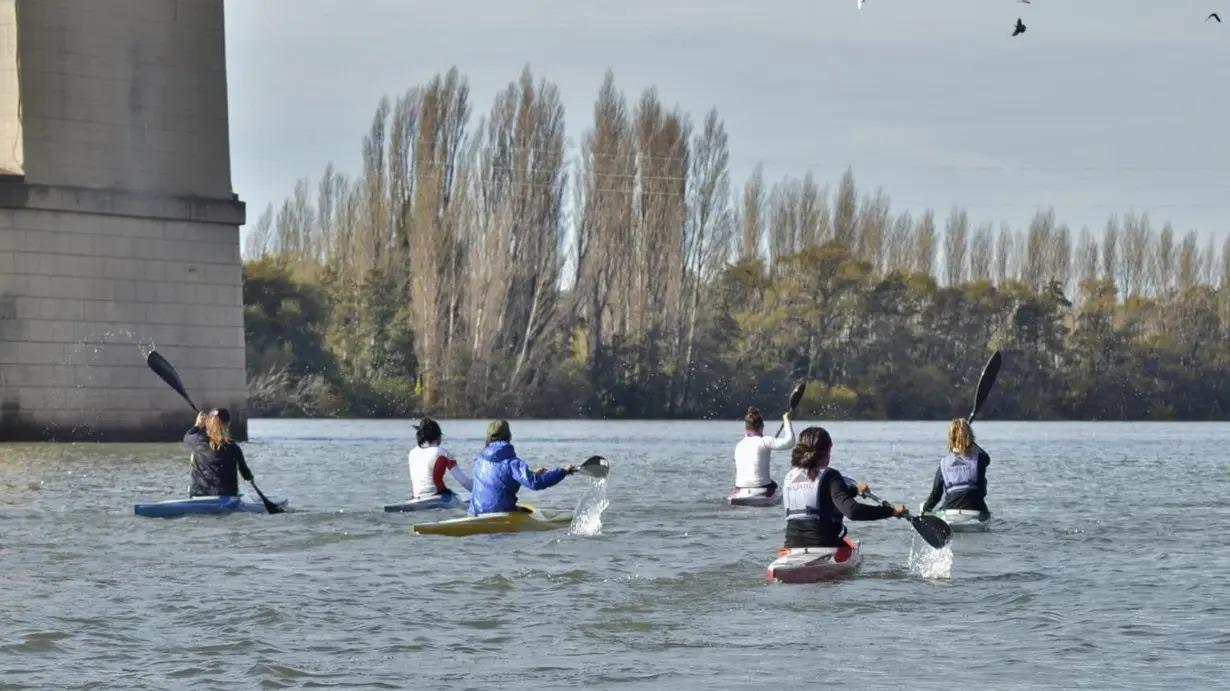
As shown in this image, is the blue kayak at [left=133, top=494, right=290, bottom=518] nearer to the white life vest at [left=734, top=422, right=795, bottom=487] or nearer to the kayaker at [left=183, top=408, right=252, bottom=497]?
the kayaker at [left=183, top=408, right=252, bottom=497]

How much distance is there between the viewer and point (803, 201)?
8550 cm

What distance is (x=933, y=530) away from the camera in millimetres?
17891

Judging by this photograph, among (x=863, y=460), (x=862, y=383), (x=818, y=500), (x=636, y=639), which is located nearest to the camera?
(x=636, y=639)

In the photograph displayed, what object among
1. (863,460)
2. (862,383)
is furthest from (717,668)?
(862,383)

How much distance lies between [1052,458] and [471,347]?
1183 inches

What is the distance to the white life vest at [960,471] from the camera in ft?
70.9

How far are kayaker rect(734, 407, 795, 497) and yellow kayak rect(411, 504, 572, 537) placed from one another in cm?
451

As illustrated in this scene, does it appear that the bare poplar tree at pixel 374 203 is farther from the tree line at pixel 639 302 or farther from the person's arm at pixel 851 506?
the person's arm at pixel 851 506

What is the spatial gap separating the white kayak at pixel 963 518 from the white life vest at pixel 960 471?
0.25 m

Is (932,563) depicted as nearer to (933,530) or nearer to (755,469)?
(933,530)

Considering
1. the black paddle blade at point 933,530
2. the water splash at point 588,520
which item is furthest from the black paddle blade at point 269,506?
the black paddle blade at point 933,530

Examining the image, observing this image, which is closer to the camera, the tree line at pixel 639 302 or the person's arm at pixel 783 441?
the person's arm at pixel 783 441

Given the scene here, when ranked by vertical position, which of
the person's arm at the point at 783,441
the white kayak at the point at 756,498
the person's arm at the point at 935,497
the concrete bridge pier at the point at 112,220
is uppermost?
the concrete bridge pier at the point at 112,220

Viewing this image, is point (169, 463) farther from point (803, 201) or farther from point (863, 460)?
point (803, 201)
